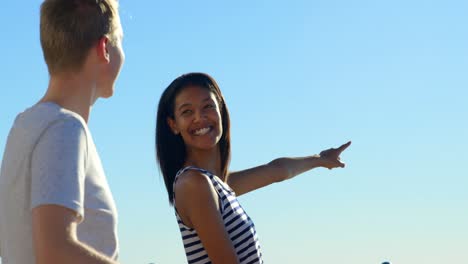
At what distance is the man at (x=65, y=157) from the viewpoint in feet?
10.0

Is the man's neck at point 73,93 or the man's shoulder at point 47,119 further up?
the man's neck at point 73,93

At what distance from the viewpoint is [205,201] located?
19.2 feet

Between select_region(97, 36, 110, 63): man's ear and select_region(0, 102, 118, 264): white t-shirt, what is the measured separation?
1.19 feet

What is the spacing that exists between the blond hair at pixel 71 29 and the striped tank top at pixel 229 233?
257cm

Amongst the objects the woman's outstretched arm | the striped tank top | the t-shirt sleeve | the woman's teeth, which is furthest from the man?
the woman's outstretched arm

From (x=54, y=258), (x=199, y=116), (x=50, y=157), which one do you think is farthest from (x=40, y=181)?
(x=199, y=116)

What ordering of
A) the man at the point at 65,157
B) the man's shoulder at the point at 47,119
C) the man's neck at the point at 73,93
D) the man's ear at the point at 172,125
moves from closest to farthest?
1. the man at the point at 65,157
2. the man's shoulder at the point at 47,119
3. the man's neck at the point at 73,93
4. the man's ear at the point at 172,125

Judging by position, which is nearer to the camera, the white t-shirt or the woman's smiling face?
the white t-shirt

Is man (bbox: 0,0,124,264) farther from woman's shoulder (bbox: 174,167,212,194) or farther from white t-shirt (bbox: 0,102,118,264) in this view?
woman's shoulder (bbox: 174,167,212,194)

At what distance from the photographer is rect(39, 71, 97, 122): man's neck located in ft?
11.5

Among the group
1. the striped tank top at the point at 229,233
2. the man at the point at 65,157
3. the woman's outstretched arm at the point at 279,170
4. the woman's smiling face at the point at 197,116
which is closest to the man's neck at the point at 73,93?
the man at the point at 65,157

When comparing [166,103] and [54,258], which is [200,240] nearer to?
[166,103]

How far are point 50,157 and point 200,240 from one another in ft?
9.82

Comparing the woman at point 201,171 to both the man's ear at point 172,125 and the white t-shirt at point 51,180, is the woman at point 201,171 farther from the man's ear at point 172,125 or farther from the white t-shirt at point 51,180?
the white t-shirt at point 51,180
